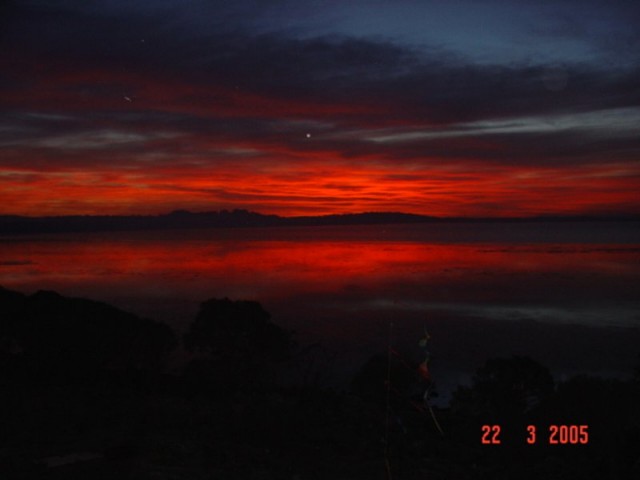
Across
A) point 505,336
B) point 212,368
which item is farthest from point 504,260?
point 212,368

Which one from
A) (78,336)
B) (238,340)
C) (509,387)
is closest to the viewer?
(509,387)

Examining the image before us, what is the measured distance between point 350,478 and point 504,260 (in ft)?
280

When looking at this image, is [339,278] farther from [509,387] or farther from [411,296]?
[509,387]

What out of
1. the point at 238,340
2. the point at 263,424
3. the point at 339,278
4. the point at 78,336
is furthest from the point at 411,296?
the point at 263,424

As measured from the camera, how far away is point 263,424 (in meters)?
11.1

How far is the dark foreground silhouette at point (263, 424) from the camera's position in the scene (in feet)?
31.1

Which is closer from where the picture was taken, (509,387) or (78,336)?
(509,387)

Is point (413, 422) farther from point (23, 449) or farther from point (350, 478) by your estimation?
point (23, 449)

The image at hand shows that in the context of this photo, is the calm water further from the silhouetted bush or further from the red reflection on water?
the silhouetted bush

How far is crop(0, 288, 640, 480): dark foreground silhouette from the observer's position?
31.1 feet

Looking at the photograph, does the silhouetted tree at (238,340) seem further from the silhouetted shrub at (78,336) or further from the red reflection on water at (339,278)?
the red reflection on water at (339,278)

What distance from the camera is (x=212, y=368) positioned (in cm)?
1870

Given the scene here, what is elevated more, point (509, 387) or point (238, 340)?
point (238, 340)

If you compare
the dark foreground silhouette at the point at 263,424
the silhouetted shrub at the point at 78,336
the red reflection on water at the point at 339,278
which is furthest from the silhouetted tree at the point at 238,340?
the red reflection on water at the point at 339,278
